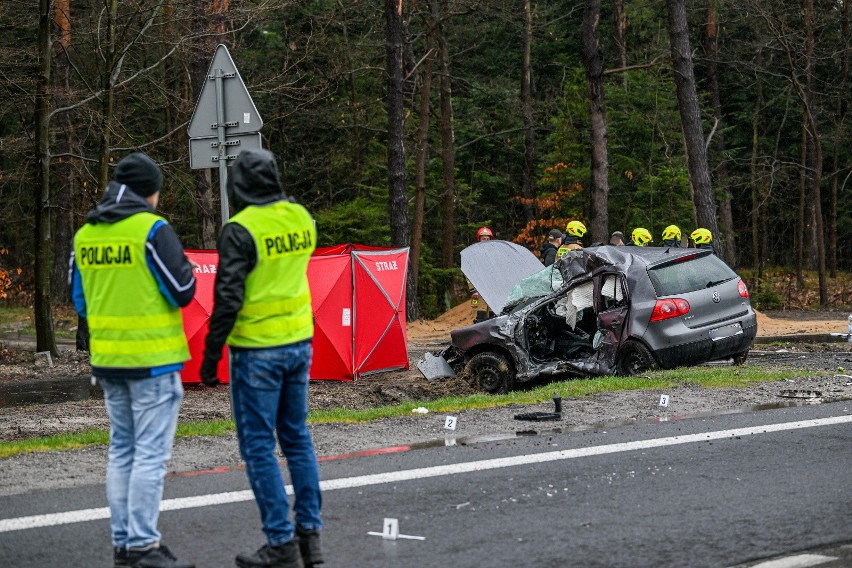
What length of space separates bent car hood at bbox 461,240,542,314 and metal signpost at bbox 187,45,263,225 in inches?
232

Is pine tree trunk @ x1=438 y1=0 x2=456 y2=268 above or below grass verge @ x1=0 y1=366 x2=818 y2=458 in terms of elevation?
above

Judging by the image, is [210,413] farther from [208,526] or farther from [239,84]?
[208,526]

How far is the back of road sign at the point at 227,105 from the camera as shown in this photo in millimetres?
10438

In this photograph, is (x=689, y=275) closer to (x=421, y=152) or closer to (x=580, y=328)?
(x=580, y=328)

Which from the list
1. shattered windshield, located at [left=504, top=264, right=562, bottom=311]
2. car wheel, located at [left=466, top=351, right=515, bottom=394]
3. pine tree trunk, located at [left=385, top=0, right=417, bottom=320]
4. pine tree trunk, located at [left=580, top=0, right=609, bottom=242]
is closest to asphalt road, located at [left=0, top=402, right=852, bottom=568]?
car wheel, located at [left=466, top=351, right=515, bottom=394]

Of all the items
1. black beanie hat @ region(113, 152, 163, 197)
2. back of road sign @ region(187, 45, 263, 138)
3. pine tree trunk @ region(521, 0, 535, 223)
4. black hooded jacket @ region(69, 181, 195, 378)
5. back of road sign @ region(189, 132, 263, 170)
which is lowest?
black hooded jacket @ region(69, 181, 195, 378)

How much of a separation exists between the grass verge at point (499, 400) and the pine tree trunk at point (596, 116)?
14.8m

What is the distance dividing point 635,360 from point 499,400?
Answer: 9.15 ft

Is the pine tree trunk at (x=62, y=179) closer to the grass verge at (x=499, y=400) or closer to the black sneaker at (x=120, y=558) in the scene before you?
the grass verge at (x=499, y=400)

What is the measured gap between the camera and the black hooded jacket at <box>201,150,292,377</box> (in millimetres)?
5250

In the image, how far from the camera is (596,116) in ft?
94.2

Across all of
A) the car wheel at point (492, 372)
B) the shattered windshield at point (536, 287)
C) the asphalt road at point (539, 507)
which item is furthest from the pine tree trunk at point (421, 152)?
the asphalt road at point (539, 507)

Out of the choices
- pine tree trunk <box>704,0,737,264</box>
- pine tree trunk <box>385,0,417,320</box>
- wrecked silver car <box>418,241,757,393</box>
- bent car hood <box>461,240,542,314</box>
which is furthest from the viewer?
pine tree trunk <box>704,0,737,264</box>

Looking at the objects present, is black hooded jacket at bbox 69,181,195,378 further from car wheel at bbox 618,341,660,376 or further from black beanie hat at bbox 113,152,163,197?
car wheel at bbox 618,341,660,376
